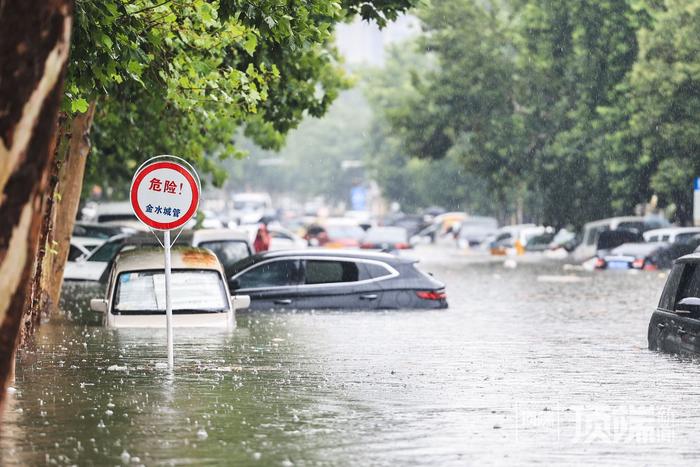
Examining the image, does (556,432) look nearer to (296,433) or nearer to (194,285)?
(296,433)

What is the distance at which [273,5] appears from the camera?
52.7 feet

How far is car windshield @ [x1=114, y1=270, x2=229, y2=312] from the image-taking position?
61.2ft

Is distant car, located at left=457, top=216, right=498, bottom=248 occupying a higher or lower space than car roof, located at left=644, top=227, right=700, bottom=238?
higher

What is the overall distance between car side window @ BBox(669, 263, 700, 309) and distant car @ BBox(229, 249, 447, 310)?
995cm

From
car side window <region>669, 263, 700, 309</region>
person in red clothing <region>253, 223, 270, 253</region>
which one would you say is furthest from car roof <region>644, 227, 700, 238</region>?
car side window <region>669, 263, 700, 309</region>

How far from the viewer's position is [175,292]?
18.8 meters

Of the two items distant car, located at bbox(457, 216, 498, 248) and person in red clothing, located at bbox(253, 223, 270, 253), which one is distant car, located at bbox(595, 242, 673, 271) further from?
distant car, located at bbox(457, 216, 498, 248)

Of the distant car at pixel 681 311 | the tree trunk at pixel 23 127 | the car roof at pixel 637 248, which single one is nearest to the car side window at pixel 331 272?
the distant car at pixel 681 311

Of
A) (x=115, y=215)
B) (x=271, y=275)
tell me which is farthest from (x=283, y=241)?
(x=271, y=275)

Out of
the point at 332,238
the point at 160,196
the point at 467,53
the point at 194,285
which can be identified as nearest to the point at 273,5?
the point at 160,196

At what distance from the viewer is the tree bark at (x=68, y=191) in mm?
24734

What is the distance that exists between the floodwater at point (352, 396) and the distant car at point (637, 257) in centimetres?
2350

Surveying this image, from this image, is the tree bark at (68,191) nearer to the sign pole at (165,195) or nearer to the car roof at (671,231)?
the sign pole at (165,195)

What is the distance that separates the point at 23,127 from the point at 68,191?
17831mm
